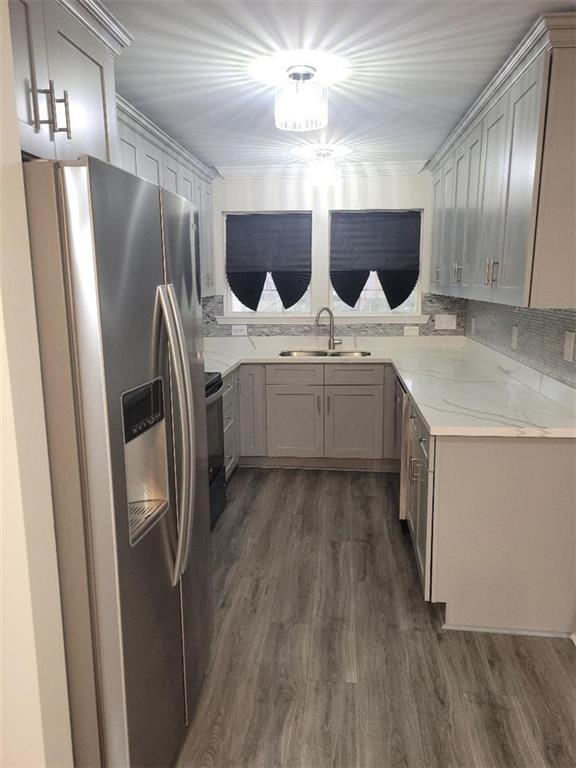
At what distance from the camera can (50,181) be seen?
117 centimetres

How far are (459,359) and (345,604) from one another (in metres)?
2.13

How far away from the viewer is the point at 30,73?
1.49 m

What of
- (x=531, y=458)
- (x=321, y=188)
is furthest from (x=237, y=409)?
(x=531, y=458)

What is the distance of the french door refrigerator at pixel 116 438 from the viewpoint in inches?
47.1

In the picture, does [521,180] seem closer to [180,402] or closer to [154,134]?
[180,402]

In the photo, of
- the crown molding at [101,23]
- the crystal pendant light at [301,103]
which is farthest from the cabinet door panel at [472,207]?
the crown molding at [101,23]

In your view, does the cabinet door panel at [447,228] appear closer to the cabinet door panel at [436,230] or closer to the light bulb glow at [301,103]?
the cabinet door panel at [436,230]

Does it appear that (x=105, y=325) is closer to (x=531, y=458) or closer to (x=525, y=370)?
(x=531, y=458)

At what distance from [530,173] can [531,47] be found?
1.55 feet

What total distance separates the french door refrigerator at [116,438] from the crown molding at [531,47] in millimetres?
1483

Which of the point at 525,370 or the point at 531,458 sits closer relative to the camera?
the point at 531,458

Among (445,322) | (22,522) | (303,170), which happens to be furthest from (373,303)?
(22,522)

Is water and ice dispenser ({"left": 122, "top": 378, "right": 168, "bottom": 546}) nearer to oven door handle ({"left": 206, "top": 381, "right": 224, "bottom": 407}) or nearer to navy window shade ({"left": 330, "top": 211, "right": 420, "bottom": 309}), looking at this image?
oven door handle ({"left": 206, "top": 381, "right": 224, "bottom": 407})

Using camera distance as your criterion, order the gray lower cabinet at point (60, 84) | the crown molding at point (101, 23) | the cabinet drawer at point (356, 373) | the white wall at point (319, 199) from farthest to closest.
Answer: the white wall at point (319, 199), the cabinet drawer at point (356, 373), the crown molding at point (101, 23), the gray lower cabinet at point (60, 84)
